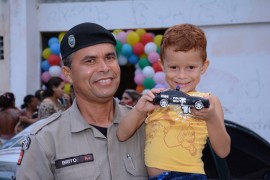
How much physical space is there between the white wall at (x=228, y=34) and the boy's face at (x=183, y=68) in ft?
20.2

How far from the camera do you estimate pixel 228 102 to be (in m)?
8.17

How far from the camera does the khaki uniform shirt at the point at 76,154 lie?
1978 mm

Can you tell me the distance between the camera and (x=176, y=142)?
6.97 ft

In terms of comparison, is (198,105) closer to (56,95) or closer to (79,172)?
(79,172)

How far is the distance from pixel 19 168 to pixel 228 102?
6.58 m

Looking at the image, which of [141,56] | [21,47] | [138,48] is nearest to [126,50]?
[138,48]

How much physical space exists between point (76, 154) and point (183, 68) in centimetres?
66

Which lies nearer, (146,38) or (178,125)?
(178,125)

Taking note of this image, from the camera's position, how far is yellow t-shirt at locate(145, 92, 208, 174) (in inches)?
82.8

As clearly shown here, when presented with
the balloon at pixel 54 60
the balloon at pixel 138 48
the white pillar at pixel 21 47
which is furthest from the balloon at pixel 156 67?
the white pillar at pixel 21 47

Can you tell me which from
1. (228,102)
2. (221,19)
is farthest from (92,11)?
(228,102)

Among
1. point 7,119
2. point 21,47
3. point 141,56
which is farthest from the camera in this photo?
point 21,47

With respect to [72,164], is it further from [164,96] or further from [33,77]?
[33,77]

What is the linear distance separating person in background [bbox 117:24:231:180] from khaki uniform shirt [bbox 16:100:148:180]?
0.07 meters
